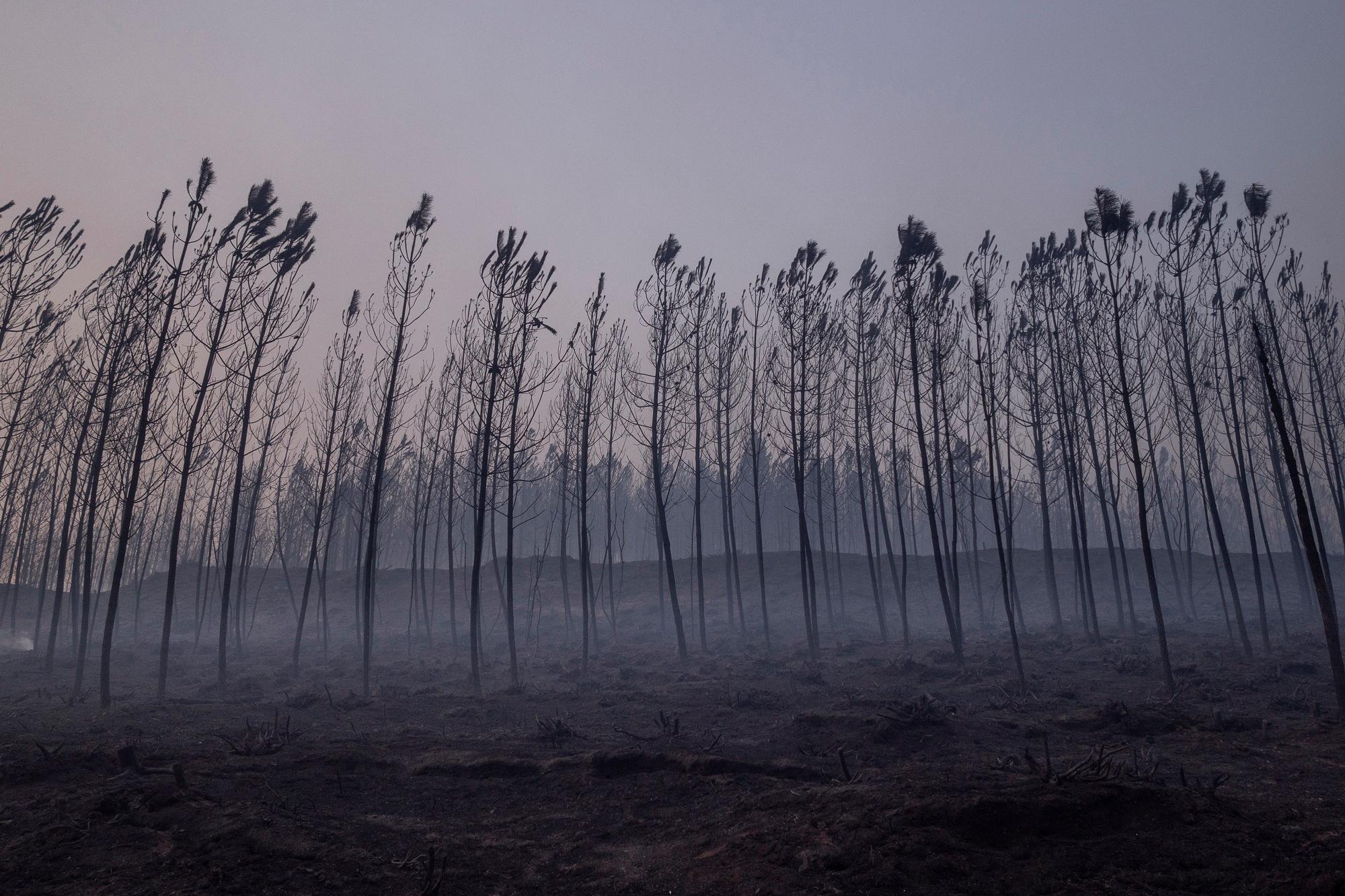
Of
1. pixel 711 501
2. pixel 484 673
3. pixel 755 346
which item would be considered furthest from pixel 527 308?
pixel 711 501

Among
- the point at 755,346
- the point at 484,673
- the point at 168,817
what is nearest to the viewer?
the point at 168,817

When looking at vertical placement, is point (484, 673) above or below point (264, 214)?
below

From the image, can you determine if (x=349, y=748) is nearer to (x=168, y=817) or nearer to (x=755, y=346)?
(x=168, y=817)

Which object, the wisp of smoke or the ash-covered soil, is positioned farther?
the wisp of smoke

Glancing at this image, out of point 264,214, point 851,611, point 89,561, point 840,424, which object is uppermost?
point 264,214

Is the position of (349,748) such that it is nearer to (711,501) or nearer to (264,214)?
(264,214)

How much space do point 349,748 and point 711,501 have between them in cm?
6376

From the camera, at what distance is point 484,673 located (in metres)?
18.7

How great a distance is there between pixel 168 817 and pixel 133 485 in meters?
9.55

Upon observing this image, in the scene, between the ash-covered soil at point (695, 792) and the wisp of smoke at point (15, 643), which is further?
the wisp of smoke at point (15, 643)

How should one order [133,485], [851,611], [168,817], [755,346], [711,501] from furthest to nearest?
[711,501] < [851,611] < [755,346] < [133,485] < [168,817]

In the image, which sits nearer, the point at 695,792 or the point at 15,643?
the point at 695,792

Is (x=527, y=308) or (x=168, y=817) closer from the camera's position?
(x=168, y=817)

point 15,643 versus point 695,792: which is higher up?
point 695,792
